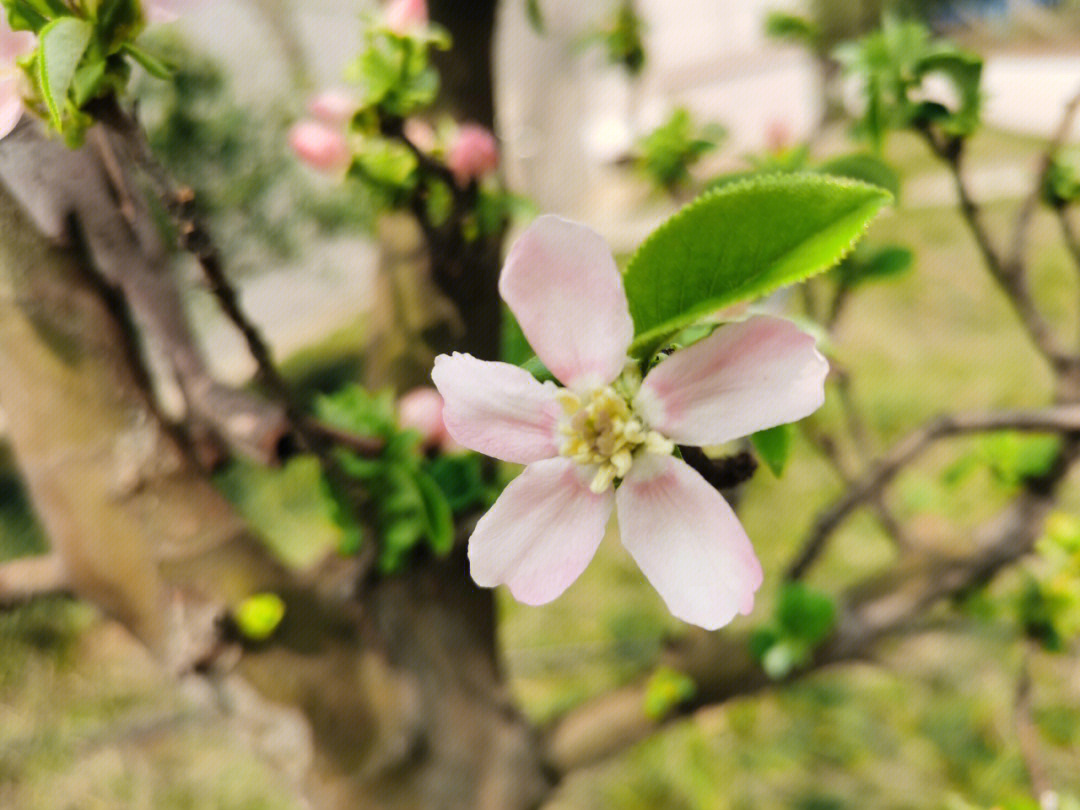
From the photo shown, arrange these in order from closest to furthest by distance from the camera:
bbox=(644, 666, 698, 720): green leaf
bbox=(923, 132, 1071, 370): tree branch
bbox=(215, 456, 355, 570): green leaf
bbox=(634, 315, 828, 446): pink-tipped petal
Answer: bbox=(634, 315, 828, 446): pink-tipped petal, bbox=(923, 132, 1071, 370): tree branch, bbox=(644, 666, 698, 720): green leaf, bbox=(215, 456, 355, 570): green leaf

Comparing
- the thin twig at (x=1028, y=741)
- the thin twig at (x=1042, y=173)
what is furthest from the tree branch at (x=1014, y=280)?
the thin twig at (x=1028, y=741)

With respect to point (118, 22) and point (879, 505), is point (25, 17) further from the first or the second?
point (879, 505)

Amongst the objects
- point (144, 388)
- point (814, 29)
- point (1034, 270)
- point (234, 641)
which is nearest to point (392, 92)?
point (144, 388)

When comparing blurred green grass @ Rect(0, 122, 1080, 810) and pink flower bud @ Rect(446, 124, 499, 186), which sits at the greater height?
pink flower bud @ Rect(446, 124, 499, 186)

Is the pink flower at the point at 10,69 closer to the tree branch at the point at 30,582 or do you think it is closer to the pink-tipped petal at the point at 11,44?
the pink-tipped petal at the point at 11,44

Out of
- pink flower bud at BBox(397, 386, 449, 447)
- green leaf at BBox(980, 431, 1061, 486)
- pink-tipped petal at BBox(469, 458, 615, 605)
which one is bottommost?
green leaf at BBox(980, 431, 1061, 486)

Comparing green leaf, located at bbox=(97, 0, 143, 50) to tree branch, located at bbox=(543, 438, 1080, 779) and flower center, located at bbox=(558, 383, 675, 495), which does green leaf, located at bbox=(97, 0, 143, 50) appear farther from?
tree branch, located at bbox=(543, 438, 1080, 779)

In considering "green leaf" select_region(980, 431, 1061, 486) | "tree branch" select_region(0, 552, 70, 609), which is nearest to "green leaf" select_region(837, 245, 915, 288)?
"green leaf" select_region(980, 431, 1061, 486)

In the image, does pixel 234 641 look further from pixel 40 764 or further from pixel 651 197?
pixel 651 197

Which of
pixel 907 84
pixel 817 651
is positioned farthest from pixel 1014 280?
pixel 817 651
